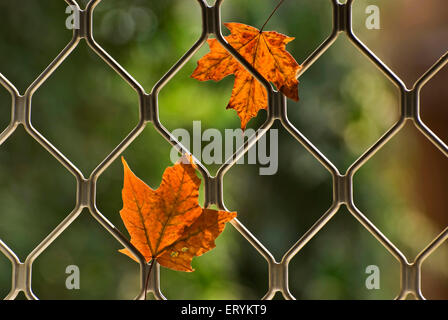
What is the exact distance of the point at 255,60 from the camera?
0.99 ft

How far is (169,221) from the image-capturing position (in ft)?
0.94

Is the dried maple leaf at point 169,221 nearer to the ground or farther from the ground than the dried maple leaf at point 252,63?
nearer to the ground

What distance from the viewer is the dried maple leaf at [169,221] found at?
0.28 meters

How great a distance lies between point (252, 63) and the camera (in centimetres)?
30

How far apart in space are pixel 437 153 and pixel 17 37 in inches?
35.8

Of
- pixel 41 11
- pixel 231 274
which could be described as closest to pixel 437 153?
pixel 231 274

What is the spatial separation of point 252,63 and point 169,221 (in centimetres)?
11

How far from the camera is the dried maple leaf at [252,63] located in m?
0.30

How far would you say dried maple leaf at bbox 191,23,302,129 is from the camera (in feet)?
0.97

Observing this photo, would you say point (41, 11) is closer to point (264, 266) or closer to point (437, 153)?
point (264, 266)

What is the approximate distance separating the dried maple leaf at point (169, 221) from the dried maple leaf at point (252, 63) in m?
0.06

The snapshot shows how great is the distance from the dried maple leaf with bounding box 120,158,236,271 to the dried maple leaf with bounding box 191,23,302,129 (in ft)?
0.19

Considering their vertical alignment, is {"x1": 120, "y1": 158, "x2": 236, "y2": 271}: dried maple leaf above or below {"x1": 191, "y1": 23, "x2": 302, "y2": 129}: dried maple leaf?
below

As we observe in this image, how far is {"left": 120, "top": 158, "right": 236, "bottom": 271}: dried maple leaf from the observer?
281mm
